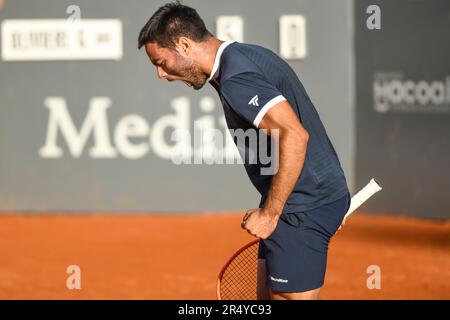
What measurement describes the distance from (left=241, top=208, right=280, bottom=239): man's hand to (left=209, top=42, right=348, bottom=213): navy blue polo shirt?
0.19 metres

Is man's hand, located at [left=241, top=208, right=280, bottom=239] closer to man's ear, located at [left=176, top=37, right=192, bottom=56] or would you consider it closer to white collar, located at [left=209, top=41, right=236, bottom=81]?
white collar, located at [left=209, top=41, right=236, bottom=81]

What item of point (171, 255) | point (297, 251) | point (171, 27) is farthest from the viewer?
point (171, 255)

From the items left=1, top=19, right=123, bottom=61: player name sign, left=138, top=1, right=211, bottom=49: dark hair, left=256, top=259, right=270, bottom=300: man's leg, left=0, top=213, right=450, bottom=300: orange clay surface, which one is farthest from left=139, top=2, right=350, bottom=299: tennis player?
left=1, top=19, right=123, bottom=61: player name sign

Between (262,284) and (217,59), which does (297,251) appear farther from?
(217,59)

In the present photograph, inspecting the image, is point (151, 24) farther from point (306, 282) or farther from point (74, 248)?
point (74, 248)

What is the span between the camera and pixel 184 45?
11.4ft

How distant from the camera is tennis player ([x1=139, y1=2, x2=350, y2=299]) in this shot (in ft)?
10.8

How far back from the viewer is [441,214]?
988cm

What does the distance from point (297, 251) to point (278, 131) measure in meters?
0.59

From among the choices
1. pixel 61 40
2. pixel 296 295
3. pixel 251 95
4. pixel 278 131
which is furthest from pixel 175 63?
pixel 61 40

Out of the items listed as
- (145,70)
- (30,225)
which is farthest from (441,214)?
(30,225)

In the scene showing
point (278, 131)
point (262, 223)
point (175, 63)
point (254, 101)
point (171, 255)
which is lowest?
point (171, 255)

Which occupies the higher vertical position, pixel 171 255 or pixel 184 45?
pixel 184 45
